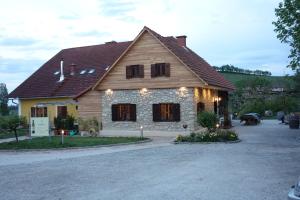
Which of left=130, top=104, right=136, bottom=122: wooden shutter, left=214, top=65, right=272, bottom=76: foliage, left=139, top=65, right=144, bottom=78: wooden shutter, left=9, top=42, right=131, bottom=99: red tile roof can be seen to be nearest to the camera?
left=139, top=65, right=144, bottom=78: wooden shutter

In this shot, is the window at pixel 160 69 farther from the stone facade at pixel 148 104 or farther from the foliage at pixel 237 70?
the foliage at pixel 237 70

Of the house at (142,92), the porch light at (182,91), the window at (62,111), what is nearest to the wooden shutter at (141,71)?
the house at (142,92)

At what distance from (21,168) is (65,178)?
3010mm

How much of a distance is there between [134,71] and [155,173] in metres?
16.0

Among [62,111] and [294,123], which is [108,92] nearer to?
[62,111]

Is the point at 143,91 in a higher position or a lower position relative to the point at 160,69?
lower

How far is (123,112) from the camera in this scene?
2850cm

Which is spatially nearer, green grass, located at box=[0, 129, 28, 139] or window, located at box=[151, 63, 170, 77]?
window, located at box=[151, 63, 170, 77]

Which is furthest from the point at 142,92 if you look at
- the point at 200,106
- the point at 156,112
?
the point at 200,106

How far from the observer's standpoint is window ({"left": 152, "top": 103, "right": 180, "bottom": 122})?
87.1 feet

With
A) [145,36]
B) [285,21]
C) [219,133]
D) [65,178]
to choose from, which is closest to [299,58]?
[285,21]

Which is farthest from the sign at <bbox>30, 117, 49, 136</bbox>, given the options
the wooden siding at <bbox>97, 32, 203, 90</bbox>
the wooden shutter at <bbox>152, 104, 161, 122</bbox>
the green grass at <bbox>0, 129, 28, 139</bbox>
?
the wooden shutter at <bbox>152, 104, 161, 122</bbox>

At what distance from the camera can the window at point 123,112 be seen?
28.0 m

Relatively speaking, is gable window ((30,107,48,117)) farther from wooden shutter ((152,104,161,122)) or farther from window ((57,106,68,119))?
wooden shutter ((152,104,161,122))
